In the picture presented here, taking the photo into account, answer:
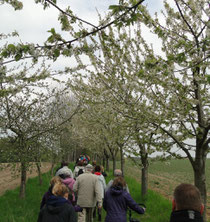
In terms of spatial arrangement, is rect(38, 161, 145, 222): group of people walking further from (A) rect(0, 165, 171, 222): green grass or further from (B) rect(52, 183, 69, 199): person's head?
(A) rect(0, 165, 171, 222): green grass

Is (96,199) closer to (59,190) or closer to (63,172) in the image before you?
(63,172)

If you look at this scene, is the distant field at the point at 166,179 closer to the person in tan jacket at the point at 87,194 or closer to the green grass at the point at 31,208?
the green grass at the point at 31,208

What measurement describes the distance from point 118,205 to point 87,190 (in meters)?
1.38

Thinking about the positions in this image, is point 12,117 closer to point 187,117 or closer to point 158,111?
point 158,111

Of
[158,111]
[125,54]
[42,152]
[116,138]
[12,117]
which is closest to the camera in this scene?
[158,111]

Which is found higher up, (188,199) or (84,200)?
(188,199)

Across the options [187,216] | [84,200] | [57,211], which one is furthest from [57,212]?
[84,200]

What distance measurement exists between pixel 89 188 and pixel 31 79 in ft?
9.89

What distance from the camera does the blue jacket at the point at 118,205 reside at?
13.1 ft

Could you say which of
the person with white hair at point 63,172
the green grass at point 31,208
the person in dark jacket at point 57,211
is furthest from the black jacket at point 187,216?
the green grass at point 31,208

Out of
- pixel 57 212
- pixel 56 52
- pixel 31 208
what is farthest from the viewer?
pixel 31 208

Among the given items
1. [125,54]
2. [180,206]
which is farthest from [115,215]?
[125,54]

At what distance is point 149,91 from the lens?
585cm

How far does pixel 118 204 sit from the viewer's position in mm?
4074
